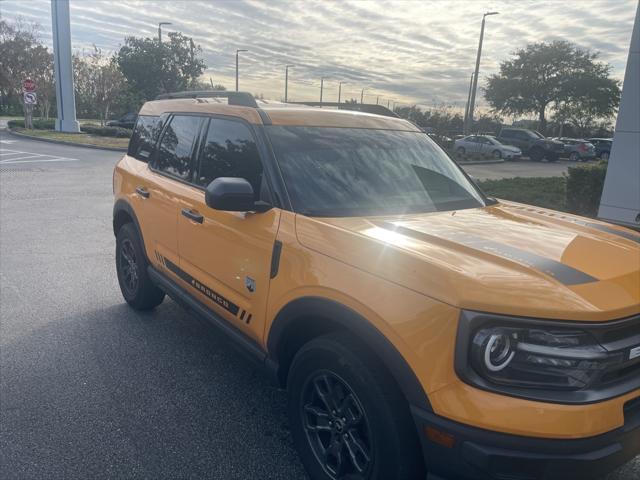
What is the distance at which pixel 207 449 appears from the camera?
3.00m

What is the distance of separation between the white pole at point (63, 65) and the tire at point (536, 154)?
2669 cm

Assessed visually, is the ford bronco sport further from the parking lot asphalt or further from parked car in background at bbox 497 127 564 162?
parked car in background at bbox 497 127 564 162

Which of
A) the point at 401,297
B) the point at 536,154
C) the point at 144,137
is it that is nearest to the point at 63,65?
the point at 536,154

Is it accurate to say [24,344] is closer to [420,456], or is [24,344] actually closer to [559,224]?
[420,456]

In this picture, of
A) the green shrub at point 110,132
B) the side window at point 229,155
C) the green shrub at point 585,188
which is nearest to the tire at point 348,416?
the side window at point 229,155

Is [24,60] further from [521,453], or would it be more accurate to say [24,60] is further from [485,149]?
[521,453]

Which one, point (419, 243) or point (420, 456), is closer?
point (420, 456)

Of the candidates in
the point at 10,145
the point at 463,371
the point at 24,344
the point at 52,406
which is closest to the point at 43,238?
the point at 24,344

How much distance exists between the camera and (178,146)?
4.12m

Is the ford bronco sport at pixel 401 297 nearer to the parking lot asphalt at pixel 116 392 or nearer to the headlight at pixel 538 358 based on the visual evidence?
the headlight at pixel 538 358

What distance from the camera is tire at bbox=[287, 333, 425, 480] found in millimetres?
2104

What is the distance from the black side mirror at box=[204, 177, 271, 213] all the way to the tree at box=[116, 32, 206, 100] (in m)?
40.9

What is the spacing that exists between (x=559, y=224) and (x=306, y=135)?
1.57 meters

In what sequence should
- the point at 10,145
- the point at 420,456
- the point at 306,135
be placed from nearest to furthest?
the point at 420,456
the point at 306,135
the point at 10,145
